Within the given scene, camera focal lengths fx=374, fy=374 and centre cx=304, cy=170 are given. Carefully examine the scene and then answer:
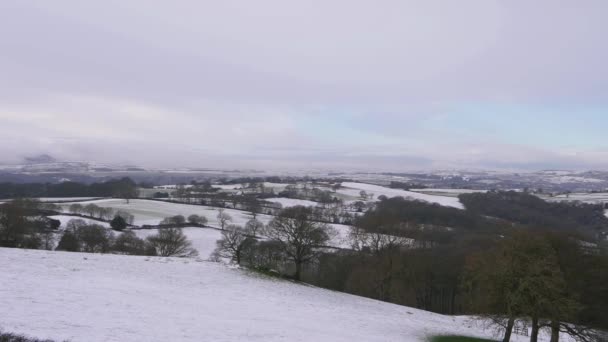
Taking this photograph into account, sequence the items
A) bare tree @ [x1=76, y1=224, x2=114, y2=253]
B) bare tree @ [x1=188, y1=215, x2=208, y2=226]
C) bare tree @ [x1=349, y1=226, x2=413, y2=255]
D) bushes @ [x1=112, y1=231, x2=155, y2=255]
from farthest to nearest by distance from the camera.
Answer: bare tree @ [x1=188, y1=215, x2=208, y2=226] < bushes @ [x1=112, y1=231, x2=155, y2=255] < bare tree @ [x1=76, y1=224, x2=114, y2=253] < bare tree @ [x1=349, y1=226, x2=413, y2=255]

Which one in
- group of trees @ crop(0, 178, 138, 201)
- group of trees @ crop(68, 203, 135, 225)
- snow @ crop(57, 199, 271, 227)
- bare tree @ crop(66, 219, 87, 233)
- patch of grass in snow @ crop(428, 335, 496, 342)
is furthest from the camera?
group of trees @ crop(0, 178, 138, 201)

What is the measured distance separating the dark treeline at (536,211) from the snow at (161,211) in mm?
74017

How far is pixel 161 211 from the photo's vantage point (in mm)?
102125

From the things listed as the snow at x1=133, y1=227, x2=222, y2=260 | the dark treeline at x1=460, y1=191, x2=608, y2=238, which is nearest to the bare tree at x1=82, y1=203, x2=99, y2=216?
the snow at x1=133, y1=227, x2=222, y2=260

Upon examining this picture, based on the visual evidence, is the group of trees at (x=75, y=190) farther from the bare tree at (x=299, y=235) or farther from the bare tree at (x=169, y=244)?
the bare tree at (x=299, y=235)

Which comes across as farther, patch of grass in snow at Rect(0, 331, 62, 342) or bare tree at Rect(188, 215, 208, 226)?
bare tree at Rect(188, 215, 208, 226)

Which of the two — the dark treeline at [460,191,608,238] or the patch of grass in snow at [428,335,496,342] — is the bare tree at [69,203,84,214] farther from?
the dark treeline at [460,191,608,238]

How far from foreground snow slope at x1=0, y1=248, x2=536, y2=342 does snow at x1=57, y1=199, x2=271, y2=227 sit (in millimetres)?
64584

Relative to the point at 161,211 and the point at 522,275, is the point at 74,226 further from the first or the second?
the point at 522,275

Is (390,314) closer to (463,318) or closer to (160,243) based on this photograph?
(463,318)

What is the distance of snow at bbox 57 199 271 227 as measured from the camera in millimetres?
93188

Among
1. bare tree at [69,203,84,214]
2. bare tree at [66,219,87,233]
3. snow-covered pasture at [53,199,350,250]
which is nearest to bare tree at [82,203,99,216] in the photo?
bare tree at [69,203,84,214]

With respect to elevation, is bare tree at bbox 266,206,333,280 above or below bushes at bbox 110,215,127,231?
above

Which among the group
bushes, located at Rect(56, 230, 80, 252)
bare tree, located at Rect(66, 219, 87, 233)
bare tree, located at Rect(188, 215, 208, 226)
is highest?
bushes, located at Rect(56, 230, 80, 252)
